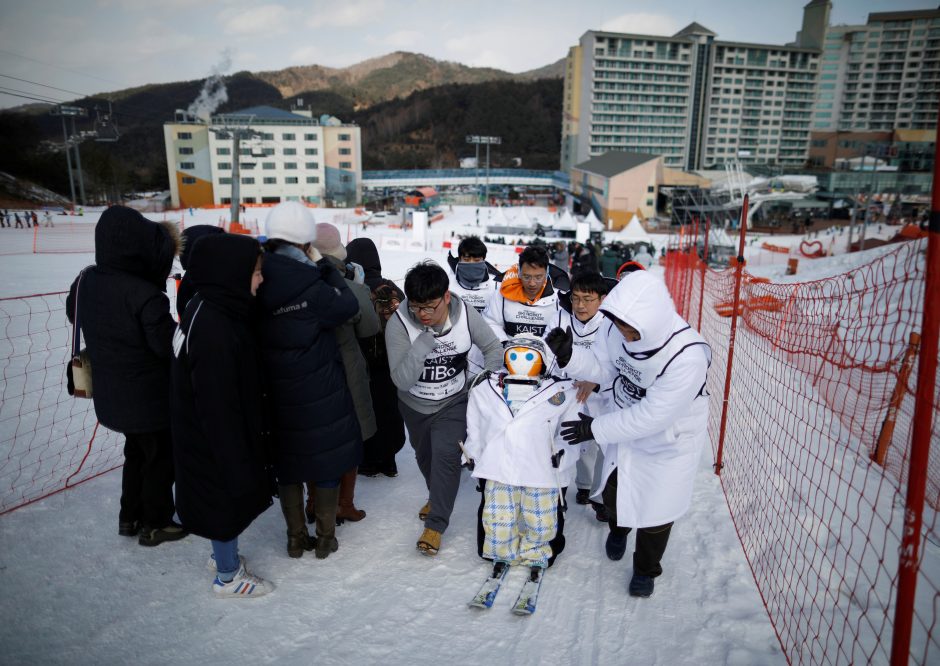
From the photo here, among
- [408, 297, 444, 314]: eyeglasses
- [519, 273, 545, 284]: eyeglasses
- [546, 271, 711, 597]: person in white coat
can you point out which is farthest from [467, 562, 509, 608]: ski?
Result: [519, 273, 545, 284]: eyeglasses

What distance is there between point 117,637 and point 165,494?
85cm

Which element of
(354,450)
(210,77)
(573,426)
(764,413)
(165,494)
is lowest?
(764,413)

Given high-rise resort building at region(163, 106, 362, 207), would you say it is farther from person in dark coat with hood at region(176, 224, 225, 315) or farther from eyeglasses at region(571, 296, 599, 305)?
eyeglasses at region(571, 296, 599, 305)

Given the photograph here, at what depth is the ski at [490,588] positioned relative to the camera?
2.80 m

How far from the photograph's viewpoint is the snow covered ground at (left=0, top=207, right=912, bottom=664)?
2504mm

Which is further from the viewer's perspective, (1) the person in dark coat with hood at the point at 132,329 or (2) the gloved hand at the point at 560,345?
(2) the gloved hand at the point at 560,345

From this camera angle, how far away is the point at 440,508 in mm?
3271

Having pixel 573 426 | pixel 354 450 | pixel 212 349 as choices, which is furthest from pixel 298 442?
pixel 573 426

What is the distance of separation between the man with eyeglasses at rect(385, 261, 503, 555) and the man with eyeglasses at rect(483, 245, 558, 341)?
710 millimetres

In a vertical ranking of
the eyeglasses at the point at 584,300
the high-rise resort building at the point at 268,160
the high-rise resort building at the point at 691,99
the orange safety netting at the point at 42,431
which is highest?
the high-rise resort building at the point at 691,99

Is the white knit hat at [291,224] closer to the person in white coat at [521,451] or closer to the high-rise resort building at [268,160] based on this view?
the person in white coat at [521,451]

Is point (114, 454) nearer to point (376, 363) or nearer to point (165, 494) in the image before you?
point (165, 494)

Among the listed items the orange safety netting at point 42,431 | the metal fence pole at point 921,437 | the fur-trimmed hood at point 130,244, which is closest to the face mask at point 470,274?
the fur-trimmed hood at point 130,244

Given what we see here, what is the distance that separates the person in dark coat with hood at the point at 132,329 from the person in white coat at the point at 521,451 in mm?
1768
